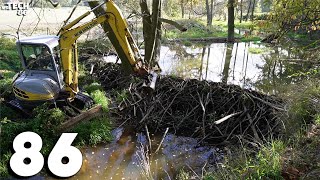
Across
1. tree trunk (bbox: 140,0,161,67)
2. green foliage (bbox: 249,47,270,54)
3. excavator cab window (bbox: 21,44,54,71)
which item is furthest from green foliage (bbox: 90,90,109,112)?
green foliage (bbox: 249,47,270,54)

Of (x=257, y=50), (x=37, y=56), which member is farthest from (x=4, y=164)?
(x=257, y=50)

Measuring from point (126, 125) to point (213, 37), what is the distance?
869 inches

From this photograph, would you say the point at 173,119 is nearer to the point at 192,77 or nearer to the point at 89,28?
the point at 89,28

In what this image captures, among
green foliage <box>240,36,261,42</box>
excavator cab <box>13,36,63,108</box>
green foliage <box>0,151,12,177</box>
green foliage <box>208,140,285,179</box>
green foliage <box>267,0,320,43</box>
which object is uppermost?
green foliage <box>267,0,320,43</box>

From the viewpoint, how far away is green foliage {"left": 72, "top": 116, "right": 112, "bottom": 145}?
8.80 metres

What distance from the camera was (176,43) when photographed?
2691cm

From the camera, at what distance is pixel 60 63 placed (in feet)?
30.5

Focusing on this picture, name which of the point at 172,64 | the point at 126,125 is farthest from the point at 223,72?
the point at 126,125

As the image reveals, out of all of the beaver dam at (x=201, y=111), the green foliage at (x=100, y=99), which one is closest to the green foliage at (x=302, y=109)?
the beaver dam at (x=201, y=111)

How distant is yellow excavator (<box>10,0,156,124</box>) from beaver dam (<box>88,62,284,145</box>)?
1.54 metres

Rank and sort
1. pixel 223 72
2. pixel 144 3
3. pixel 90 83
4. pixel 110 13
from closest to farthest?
pixel 110 13, pixel 90 83, pixel 144 3, pixel 223 72

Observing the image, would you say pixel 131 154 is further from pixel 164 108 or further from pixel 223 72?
pixel 223 72

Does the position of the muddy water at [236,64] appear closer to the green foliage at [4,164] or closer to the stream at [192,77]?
the stream at [192,77]

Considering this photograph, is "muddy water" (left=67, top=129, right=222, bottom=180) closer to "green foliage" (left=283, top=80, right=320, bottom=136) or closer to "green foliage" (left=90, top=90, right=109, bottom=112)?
"green foliage" (left=90, top=90, right=109, bottom=112)
